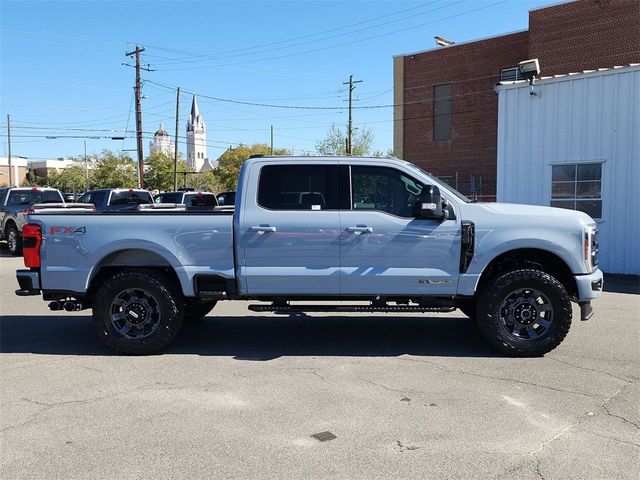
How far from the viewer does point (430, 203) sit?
5789 millimetres

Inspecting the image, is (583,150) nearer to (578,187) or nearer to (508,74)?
(578,187)

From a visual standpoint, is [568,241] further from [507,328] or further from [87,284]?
[87,284]

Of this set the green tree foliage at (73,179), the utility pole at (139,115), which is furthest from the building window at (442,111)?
the green tree foliage at (73,179)

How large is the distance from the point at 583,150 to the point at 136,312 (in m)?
11.2

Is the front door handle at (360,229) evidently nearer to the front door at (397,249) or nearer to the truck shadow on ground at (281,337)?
the front door at (397,249)

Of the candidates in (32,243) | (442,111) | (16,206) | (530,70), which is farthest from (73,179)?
(32,243)

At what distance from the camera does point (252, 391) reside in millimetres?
5082

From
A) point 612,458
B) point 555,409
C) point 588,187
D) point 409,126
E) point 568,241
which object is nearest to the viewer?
point 612,458

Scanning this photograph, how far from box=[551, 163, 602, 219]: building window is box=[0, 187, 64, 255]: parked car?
1487 cm

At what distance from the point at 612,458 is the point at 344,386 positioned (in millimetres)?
2232

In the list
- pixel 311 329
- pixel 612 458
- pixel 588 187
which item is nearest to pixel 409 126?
pixel 588 187

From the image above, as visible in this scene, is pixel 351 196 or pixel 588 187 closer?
pixel 351 196

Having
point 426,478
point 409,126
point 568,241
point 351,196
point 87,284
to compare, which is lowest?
point 426,478

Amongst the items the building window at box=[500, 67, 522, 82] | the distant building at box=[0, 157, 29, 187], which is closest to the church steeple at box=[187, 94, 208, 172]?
the distant building at box=[0, 157, 29, 187]
